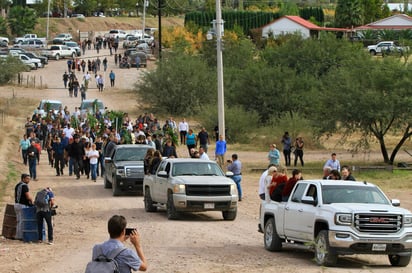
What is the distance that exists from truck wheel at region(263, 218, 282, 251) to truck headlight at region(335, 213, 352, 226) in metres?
2.34

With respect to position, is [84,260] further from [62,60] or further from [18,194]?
[62,60]

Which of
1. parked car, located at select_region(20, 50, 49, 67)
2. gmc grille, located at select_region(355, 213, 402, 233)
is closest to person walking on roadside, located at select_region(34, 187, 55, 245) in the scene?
gmc grille, located at select_region(355, 213, 402, 233)

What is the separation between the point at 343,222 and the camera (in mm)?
16766

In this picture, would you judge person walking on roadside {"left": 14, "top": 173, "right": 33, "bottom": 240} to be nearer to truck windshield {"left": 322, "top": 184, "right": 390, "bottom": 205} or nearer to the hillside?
truck windshield {"left": 322, "top": 184, "right": 390, "bottom": 205}

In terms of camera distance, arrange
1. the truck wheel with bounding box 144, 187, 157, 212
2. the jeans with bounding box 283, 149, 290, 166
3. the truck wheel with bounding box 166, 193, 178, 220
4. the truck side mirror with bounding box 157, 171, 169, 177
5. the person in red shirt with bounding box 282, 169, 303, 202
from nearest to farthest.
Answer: the person in red shirt with bounding box 282, 169, 303, 202
the truck wheel with bounding box 166, 193, 178, 220
the truck side mirror with bounding box 157, 171, 169, 177
the truck wheel with bounding box 144, 187, 157, 212
the jeans with bounding box 283, 149, 290, 166

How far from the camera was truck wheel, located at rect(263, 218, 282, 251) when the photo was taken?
19016mm

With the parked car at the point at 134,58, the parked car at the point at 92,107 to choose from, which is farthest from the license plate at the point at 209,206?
the parked car at the point at 134,58

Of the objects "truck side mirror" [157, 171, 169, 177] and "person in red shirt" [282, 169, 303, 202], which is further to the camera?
"truck side mirror" [157, 171, 169, 177]

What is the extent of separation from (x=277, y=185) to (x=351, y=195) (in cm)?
221

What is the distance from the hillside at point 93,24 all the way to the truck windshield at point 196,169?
106274mm

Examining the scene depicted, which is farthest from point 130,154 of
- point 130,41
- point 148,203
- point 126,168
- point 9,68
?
point 130,41

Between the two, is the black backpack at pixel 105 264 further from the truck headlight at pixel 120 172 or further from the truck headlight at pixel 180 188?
the truck headlight at pixel 120 172

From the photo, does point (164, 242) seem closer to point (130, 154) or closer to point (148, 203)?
point (148, 203)

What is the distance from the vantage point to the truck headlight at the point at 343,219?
659 inches
